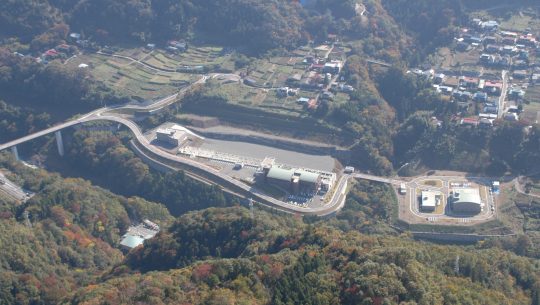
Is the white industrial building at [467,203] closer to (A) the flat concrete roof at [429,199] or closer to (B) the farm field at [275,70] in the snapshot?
(A) the flat concrete roof at [429,199]

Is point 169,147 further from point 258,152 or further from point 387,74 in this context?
point 387,74

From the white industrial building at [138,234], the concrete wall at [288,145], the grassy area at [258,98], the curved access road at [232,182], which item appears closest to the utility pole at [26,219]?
the white industrial building at [138,234]

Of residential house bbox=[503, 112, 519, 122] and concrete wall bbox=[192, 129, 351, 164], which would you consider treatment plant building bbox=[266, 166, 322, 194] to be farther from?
residential house bbox=[503, 112, 519, 122]

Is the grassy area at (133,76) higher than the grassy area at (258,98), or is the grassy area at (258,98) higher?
the grassy area at (133,76)

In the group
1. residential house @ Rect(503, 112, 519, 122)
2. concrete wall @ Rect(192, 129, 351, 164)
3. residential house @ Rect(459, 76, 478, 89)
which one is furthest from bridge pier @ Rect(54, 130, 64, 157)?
residential house @ Rect(503, 112, 519, 122)

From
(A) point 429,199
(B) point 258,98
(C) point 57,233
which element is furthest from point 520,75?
(C) point 57,233

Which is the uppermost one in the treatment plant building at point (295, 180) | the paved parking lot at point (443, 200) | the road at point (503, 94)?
the road at point (503, 94)

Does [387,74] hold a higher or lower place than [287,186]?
higher

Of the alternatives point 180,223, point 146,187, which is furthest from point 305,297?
point 146,187
